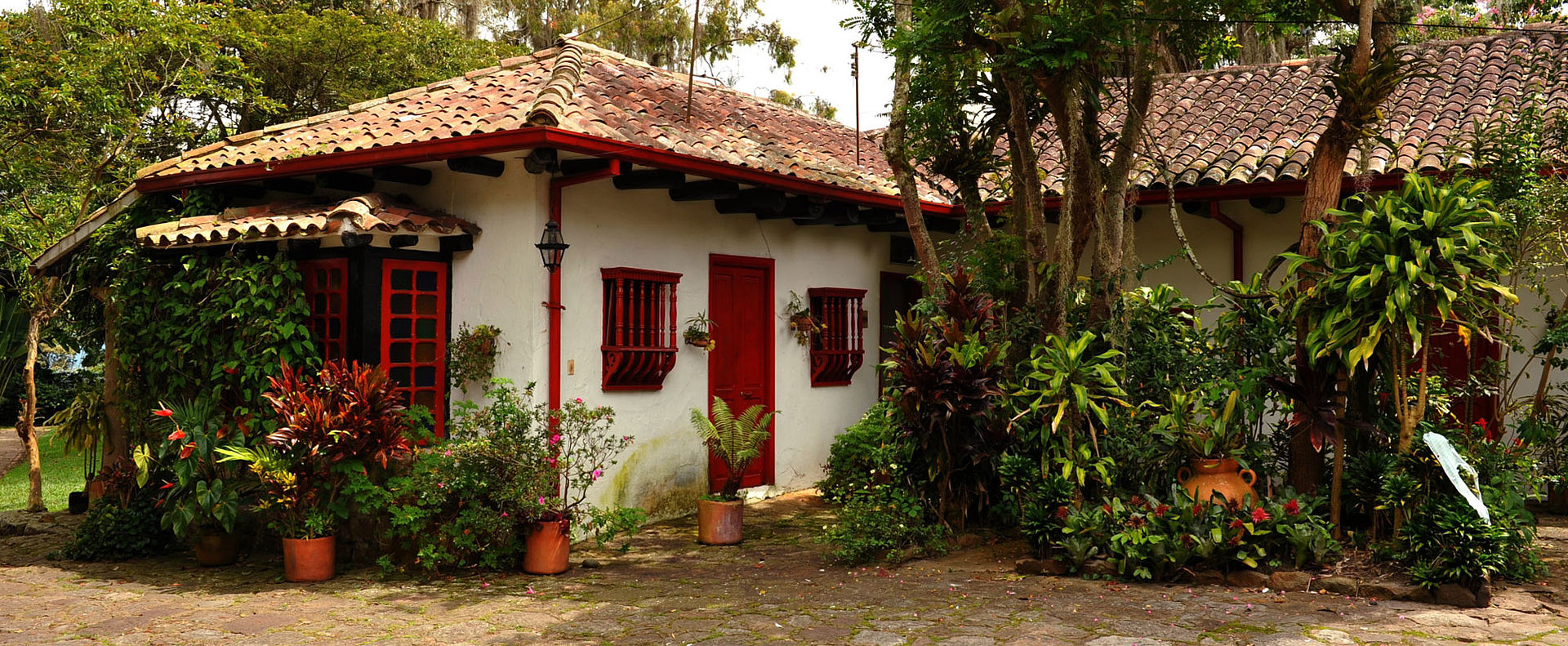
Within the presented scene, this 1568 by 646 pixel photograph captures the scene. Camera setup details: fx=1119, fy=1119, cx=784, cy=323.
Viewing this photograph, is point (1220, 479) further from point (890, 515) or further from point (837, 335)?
point (837, 335)

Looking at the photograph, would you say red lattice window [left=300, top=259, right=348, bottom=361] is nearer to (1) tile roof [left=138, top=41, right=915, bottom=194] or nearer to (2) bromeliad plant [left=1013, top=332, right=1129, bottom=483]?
(1) tile roof [left=138, top=41, right=915, bottom=194]

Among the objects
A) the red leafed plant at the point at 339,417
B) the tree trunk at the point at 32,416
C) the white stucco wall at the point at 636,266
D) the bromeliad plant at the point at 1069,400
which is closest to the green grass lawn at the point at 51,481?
the tree trunk at the point at 32,416

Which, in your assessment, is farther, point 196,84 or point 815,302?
point 196,84

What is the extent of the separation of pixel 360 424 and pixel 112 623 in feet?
5.45

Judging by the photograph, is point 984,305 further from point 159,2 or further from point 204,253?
point 159,2

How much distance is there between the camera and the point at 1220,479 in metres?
6.67

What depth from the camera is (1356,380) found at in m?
6.60

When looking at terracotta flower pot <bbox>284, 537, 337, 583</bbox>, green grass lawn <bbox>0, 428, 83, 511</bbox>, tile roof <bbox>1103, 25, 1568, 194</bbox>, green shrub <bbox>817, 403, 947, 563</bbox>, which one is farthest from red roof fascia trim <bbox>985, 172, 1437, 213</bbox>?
green grass lawn <bbox>0, 428, 83, 511</bbox>

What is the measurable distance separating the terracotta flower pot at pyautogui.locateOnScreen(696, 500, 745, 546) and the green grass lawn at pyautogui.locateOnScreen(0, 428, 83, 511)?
5.55 meters

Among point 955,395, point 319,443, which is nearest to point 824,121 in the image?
point 955,395

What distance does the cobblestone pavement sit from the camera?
532 cm

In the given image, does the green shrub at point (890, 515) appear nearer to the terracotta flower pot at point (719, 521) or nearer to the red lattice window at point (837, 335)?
the terracotta flower pot at point (719, 521)

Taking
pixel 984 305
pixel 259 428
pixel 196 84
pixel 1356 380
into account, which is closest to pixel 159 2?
pixel 196 84

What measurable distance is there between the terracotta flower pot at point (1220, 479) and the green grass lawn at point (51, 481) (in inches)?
348
